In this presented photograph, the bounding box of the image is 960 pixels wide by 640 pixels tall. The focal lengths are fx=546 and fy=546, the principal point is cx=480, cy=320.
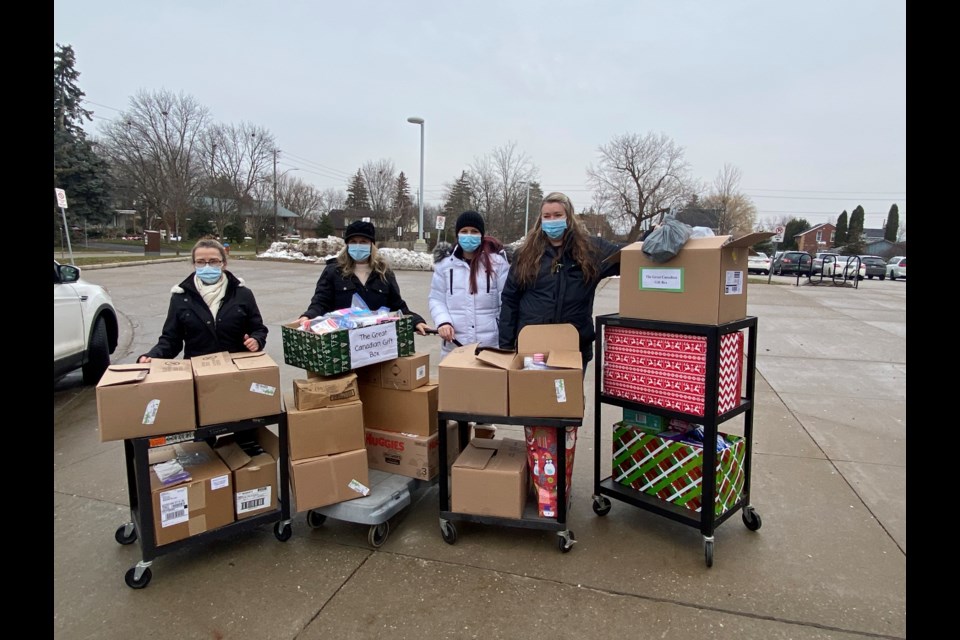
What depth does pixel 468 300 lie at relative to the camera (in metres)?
3.65

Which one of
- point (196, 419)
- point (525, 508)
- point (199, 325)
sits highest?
point (199, 325)

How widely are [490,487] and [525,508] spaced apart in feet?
0.91

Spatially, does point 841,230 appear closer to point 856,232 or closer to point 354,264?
point 856,232

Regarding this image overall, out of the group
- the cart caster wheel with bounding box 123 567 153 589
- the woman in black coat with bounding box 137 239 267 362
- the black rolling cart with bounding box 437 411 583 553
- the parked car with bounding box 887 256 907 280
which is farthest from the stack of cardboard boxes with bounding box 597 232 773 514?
the parked car with bounding box 887 256 907 280

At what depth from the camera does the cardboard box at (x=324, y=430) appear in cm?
281

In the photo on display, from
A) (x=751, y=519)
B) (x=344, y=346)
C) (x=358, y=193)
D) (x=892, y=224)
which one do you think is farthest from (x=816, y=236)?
(x=344, y=346)

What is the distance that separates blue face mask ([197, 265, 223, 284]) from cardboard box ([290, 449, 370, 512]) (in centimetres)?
123

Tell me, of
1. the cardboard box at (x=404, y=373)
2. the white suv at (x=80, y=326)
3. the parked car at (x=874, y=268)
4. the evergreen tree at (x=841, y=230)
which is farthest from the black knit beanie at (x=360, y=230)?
the evergreen tree at (x=841, y=230)

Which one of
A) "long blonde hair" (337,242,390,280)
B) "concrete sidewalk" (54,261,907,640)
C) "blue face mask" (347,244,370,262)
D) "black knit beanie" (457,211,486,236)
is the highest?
"black knit beanie" (457,211,486,236)

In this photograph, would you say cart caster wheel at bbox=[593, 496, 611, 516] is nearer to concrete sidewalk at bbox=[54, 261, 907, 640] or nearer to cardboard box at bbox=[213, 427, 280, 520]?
concrete sidewalk at bbox=[54, 261, 907, 640]

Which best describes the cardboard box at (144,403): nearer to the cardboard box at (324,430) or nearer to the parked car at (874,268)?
the cardboard box at (324,430)

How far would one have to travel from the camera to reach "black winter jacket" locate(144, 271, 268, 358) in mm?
3164
